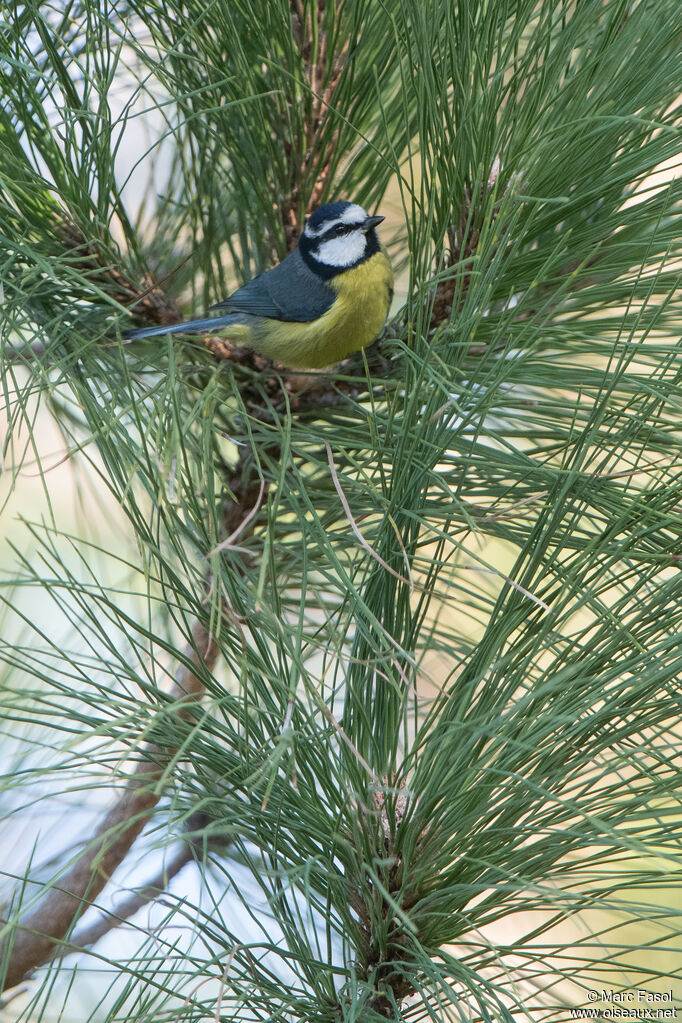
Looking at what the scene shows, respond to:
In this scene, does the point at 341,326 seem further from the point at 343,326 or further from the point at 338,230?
the point at 338,230

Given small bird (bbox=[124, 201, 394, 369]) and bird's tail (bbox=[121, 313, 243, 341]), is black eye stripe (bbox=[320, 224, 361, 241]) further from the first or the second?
bird's tail (bbox=[121, 313, 243, 341])

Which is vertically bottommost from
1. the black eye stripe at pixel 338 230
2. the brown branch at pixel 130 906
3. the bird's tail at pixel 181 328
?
the brown branch at pixel 130 906

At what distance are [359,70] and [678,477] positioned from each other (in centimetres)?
38

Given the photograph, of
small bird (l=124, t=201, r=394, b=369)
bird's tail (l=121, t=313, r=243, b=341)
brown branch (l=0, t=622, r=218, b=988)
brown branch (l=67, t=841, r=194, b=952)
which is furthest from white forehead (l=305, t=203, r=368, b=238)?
brown branch (l=67, t=841, r=194, b=952)

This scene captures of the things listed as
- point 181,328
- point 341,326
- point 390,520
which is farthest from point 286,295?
point 390,520

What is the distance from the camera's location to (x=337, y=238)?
2.67 ft

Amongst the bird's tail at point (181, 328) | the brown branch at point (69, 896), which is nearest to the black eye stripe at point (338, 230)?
the bird's tail at point (181, 328)

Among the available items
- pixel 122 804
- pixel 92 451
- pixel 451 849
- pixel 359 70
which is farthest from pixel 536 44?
pixel 92 451

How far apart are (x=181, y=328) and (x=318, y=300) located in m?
0.28

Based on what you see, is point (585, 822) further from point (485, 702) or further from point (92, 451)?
point (92, 451)

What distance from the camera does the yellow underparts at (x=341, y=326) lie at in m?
0.82

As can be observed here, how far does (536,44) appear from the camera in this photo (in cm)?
50

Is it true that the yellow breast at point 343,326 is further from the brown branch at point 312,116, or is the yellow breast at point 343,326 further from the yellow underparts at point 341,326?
the brown branch at point 312,116

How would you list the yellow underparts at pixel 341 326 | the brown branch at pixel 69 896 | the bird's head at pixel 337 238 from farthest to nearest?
1. the yellow underparts at pixel 341 326
2. the bird's head at pixel 337 238
3. the brown branch at pixel 69 896
